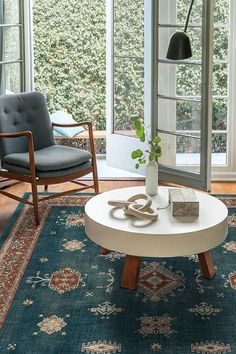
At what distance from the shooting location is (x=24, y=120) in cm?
548

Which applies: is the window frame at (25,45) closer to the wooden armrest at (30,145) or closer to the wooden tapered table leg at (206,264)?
the wooden armrest at (30,145)

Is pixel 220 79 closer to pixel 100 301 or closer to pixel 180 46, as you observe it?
pixel 180 46

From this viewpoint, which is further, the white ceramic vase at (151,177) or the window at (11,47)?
the window at (11,47)

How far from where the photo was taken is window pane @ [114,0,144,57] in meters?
5.90

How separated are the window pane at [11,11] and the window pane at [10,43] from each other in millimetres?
71

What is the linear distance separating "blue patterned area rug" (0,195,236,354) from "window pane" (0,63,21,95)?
156 cm

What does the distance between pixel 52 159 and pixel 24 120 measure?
57 centimetres

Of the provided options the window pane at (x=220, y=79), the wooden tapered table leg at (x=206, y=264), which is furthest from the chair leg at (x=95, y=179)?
the wooden tapered table leg at (x=206, y=264)

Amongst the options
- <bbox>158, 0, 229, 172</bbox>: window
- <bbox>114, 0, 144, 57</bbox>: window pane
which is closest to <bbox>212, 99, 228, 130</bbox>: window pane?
<bbox>158, 0, 229, 172</bbox>: window

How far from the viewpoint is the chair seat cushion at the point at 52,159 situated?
4.98 m

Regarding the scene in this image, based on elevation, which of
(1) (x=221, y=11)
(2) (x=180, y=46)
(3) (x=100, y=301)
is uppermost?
(1) (x=221, y=11)

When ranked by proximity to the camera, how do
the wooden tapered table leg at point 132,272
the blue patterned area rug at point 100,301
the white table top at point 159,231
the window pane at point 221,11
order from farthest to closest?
the window pane at point 221,11 < the wooden tapered table leg at point 132,272 < the white table top at point 159,231 < the blue patterned area rug at point 100,301

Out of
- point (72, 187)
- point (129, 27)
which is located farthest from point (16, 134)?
point (129, 27)

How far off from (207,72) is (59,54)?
10.3 feet
